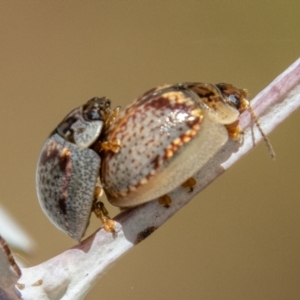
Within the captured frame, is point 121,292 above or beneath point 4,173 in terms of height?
beneath

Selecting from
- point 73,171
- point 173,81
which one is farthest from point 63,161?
point 173,81

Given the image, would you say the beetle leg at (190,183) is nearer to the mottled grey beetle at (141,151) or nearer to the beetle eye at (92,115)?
the mottled grey beetle at (141,151)

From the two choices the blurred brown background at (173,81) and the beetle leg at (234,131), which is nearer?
the beetle leg at (234,131)

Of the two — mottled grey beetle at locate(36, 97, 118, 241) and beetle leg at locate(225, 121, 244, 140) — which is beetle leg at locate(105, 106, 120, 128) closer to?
mottled grey beetle at locate(36, 97, 118, 241)

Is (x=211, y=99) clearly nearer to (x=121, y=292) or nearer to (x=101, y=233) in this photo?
(x=101, y=233)

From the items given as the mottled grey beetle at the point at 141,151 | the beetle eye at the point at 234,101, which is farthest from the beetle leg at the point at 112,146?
the beetle eye at the point at 234,101

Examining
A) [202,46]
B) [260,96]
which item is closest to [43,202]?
[260,96]
